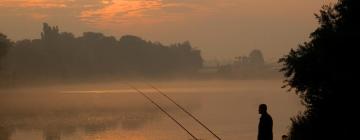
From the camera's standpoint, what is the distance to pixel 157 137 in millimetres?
39125

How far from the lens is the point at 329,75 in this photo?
54.1 feet

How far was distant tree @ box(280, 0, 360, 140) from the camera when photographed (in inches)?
596

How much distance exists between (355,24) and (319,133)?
134 inches

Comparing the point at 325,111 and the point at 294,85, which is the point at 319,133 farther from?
the point at 294,85

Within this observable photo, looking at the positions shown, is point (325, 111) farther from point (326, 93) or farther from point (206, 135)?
point (206, 135)

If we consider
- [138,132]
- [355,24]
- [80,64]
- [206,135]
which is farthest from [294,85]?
[80,64]

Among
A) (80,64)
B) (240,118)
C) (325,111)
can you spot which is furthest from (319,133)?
(80,64)

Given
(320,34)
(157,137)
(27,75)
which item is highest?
(27,75)

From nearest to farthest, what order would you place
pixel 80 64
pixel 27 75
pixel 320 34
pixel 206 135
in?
pixel 320 34 → pixel 206 135 → pixel 27 75 → pixel 80 64

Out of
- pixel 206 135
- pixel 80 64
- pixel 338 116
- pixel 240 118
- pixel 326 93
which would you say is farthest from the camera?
pixel 80 64

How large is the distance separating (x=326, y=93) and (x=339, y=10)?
3040mm

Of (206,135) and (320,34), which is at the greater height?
(320,34)

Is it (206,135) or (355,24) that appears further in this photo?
(206,135)

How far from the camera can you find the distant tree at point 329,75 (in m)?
15.1
